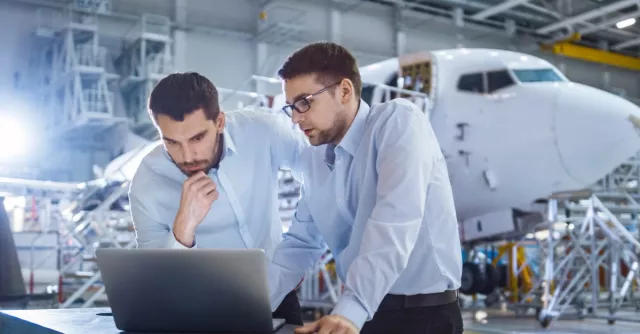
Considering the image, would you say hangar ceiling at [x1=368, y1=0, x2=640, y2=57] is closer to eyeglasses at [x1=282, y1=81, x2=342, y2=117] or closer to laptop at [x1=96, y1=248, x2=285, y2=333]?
eyeglasses at [x1=282, y1=81, x2=342, y2=117]

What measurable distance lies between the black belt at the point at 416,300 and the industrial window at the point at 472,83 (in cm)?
640

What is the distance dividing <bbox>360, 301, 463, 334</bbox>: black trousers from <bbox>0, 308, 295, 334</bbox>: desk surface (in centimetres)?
41

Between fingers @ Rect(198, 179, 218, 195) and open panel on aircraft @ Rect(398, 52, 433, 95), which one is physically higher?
open panel on aircraft @ Rect(398, 52, 433, 95)

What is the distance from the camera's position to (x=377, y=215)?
170 cm

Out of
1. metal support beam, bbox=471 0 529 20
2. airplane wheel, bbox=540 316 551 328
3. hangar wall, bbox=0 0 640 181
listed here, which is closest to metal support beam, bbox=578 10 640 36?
hangar wall, bbox=0 0 640 181

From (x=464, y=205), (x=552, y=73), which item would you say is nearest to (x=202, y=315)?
(x=464, y=205)

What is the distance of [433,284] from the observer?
6.56 ft

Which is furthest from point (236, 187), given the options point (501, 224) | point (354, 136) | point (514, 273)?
point (514, 273)

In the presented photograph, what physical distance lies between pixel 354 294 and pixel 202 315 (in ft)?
1.16

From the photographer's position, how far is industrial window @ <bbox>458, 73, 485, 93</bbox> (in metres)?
8.16

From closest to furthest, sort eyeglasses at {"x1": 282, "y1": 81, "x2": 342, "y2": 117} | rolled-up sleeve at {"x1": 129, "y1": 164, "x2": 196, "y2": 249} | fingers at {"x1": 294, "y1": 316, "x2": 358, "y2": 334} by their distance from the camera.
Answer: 1. fingers at {"x1": 294, "y1": 316, "x2": 358, "y2": 334}
2. eyeglasses at {"x1": 282, "y1": 81, "x2": 342, "y2": 117}
3. rolled-up sleeve at {"x1": 129, "y1": 164, "x2": 196, "y2": 249}

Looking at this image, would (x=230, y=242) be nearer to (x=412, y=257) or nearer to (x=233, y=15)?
(x=412, y=257)

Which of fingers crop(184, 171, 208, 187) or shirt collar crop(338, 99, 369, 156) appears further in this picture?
fingers crop(184, 171, 208, 187)

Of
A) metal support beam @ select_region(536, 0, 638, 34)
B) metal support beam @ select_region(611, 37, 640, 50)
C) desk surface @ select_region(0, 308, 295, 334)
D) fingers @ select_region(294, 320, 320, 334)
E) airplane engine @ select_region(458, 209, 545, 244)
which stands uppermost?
metal support beam @ select_region(536, 0, 638, 34)
